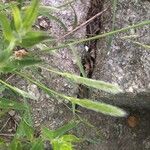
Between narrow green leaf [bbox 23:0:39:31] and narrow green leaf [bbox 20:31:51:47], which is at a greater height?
narrow green leaf [bbox 23:0:39:31]

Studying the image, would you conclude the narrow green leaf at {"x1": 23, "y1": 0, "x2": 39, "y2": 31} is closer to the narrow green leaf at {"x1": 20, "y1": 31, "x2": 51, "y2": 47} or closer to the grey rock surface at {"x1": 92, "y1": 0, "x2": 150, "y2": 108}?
the narrow green leaf at {"x1": 20, "y1": 31, "x2": 51, "y2": 47}

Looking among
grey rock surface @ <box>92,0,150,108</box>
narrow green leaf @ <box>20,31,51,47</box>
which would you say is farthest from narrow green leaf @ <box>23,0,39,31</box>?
grey rock surface @ <box>92,0,150,108</box>

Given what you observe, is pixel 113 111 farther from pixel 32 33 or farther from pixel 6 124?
pixel 6 124

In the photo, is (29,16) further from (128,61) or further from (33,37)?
(128,61)

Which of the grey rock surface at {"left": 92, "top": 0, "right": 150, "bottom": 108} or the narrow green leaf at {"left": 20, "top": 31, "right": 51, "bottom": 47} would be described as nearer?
the narrow green leaf at {"left": 20, "top": 31, "right": 51, "bottom": 47}

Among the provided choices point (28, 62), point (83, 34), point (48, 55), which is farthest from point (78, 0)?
point (28, 62)

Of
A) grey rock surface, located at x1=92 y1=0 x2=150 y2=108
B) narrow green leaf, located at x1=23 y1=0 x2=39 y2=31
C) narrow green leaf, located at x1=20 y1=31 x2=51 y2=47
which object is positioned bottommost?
grey rock surface, located at x1=92 y1=0 x2=150 y2=108

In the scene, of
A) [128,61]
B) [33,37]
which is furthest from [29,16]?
[128,61]

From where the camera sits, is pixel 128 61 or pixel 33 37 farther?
pixel 128 61

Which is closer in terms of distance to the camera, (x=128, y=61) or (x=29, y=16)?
(x=29, y=16)

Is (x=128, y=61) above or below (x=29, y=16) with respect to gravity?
below

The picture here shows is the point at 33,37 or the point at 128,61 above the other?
the point at 33,37

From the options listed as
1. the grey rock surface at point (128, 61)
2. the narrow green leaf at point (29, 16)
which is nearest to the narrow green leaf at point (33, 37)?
the narrow green leaf at point (29, 16)
